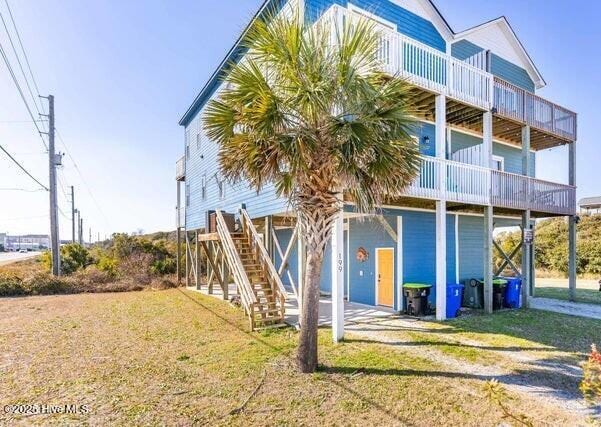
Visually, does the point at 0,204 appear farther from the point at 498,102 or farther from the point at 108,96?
the point at 498,102

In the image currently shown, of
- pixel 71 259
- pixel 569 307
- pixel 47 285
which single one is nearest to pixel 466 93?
pixel 569 307

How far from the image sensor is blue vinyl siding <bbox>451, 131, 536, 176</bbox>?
12898mm

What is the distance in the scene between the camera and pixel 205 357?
6.55 meters

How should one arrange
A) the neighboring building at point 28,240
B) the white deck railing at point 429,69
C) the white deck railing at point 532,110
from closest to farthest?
the white deck railing at point 429,69, the white deck railing at point 532,110, the neighboring building at point 28,240

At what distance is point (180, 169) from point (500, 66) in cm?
1712

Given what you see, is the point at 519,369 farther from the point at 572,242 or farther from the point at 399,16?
the point at 399,16

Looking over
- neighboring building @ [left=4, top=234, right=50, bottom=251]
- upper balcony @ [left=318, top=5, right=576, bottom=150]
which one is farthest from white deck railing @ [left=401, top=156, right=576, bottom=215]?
neighboring building @ [left=4, top=234, right=50, bottom=251]

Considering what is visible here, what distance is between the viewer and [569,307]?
11820 millimetres

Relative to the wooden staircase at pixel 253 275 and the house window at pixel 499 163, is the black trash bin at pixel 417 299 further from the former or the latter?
the house window at pixel 499 163

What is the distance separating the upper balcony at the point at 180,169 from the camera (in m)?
20.4

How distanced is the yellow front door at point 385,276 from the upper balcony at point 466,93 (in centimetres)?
463

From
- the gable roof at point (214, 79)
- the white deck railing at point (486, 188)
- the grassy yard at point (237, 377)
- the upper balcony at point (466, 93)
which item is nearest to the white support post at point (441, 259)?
the white deck railing at point (486, 188)

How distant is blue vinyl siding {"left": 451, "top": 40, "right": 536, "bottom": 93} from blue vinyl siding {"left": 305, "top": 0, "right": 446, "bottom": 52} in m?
1.10

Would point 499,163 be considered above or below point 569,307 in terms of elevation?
above
